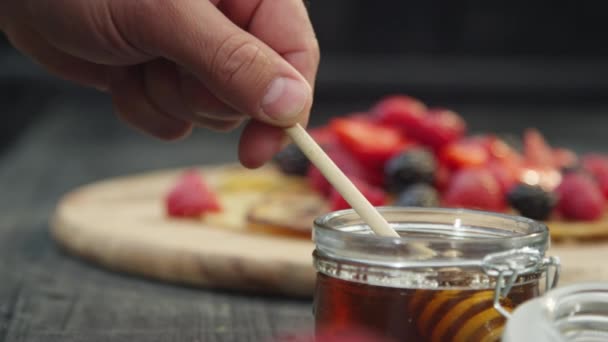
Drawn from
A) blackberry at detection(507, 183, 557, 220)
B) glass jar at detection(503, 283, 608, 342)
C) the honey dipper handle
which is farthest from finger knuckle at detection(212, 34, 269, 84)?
blackberry at detection(507, 183, 557, 220)

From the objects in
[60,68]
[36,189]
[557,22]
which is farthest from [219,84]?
[557,22]

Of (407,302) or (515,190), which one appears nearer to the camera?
(407,302)

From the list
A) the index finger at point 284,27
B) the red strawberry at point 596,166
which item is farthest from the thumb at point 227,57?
the red strawberry at point 596,166

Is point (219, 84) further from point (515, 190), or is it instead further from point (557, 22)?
point (557, 22)

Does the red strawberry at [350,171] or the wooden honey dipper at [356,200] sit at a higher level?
the wooden honey dipper at [356,200]

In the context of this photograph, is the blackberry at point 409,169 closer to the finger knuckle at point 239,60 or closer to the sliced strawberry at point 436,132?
the sliced strawberry at point 436,132

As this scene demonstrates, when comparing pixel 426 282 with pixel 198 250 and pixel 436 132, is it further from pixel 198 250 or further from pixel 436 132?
pixel 436 132

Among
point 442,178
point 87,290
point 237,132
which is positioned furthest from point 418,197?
point 237,132
